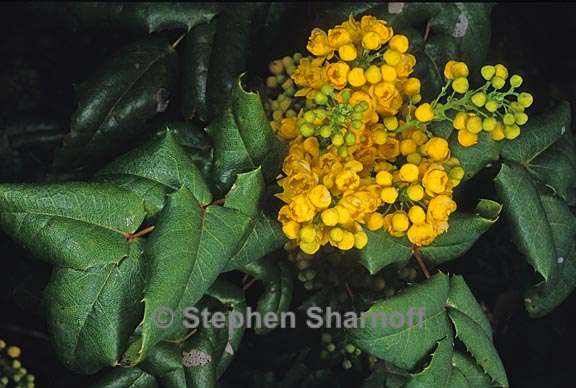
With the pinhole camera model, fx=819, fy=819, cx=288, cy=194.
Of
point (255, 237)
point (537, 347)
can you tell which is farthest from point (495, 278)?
point (255, 237)

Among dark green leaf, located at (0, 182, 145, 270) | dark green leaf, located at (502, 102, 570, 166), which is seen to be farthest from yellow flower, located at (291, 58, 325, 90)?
dark green leaf, located at (502, 102, 570, 166)

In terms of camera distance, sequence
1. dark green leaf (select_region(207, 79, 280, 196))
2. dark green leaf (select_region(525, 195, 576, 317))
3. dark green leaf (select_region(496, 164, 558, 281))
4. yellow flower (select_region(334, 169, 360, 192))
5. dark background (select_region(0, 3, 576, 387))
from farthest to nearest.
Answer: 1. dark background (select_region(0, 3, 576, 387))
2. dark green leaf (select_region(525, 195, 576, 317))
3. dark green leaf (select_region(496, 164, 558, 281))
4. dark green leaf (select_region(207, 79, 280, 196))
5. yellow flower (select_region(334, 169, 360, 192))

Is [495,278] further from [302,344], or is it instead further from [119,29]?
[119,29]

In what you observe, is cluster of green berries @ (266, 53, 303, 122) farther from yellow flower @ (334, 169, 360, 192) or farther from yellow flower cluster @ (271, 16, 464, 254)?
yellow flower @ (334, 169, 360, 192)

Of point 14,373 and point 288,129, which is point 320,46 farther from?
point 14,373

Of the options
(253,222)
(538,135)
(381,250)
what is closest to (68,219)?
(253,222)
